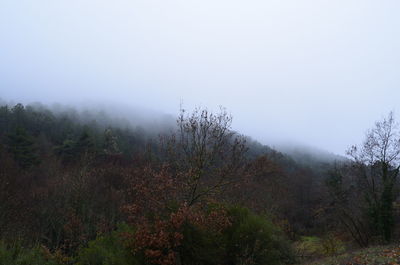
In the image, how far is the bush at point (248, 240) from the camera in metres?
12.9

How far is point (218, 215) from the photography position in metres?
11.2

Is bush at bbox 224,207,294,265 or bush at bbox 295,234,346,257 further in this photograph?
bush at bbox 295,234,346,257

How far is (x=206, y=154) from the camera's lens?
1227 cm

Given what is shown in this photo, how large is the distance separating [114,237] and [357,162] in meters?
19.6

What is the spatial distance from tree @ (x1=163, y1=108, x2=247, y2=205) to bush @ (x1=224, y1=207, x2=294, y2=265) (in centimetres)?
181

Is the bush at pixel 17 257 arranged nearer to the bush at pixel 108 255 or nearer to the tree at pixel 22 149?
the bush at pixel 108 255

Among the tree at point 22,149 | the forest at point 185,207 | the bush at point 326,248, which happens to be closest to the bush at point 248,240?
the forest at point 185,207

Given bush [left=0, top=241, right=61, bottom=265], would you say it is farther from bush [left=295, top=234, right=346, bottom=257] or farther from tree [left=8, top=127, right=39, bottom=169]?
tree [left=8, top=127, right=39, bottom=169]

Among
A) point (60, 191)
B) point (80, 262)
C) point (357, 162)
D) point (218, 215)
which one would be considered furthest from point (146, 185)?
point (357, 162)

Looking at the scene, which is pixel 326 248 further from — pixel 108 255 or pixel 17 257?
pixel 17 257

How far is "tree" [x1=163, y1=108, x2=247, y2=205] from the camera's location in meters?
12.1

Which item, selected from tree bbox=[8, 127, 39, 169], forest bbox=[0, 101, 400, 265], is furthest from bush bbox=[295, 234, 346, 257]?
tree bbox=[8, 127, 39, 169]

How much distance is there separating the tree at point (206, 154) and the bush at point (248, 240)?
181cm

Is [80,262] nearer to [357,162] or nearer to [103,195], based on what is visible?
[103,195]
